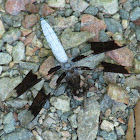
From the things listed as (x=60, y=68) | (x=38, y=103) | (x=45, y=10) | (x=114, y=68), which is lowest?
(x=38, y=103)

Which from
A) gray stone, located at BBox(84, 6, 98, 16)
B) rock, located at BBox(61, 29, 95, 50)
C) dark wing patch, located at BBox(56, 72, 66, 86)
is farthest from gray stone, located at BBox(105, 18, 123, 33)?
dark wing patch, located at BBox(56, 72, 66, 86)

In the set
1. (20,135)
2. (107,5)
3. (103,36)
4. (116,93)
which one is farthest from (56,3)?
(20,135)

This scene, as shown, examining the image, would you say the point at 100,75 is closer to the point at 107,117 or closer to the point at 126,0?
the point at 107,117

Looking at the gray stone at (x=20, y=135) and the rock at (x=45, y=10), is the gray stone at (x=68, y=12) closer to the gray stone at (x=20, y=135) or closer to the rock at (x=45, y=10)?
the rock at (x=45, y=10)

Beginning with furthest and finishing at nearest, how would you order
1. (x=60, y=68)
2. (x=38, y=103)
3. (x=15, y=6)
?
(x=15, y=6) → (x=60, y=68) → (x=38, y=103)

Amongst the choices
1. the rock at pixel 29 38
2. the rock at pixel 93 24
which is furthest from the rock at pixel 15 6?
the rock at pixel 93 24

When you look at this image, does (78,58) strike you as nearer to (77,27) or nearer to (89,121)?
(77,27)

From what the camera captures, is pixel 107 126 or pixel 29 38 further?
pixel 29 38

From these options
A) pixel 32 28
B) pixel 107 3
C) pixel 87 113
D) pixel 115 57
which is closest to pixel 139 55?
pixel 115 57
